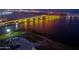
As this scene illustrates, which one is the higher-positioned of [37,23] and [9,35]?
[37,23]

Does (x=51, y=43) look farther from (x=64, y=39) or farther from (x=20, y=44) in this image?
(x=20, y=44)

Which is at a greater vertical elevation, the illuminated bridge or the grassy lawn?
the illuminated bridge

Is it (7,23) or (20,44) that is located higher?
(7,23)

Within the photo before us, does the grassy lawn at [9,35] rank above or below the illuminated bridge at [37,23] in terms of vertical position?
below
